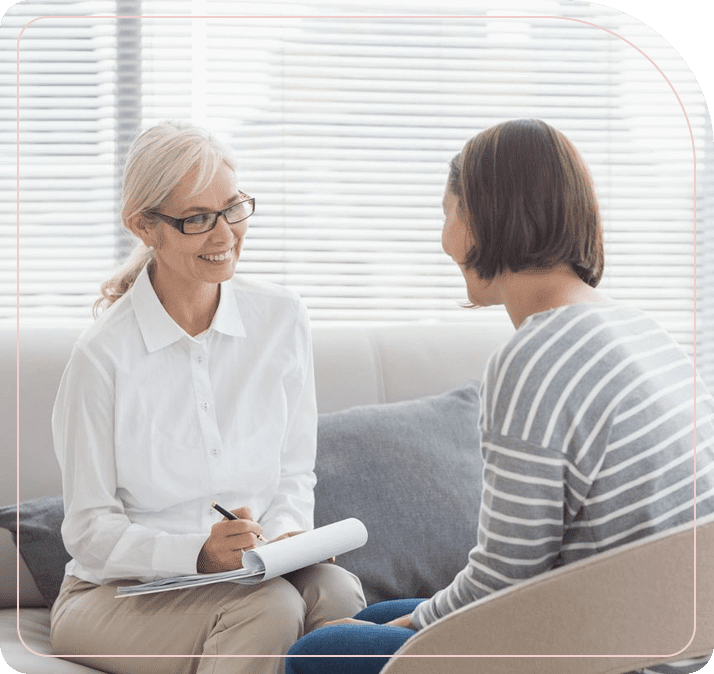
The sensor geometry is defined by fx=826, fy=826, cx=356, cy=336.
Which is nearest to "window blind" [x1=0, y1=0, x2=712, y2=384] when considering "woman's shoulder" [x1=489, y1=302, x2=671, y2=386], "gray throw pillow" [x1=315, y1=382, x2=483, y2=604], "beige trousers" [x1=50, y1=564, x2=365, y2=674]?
"woman's shoulder" [x1=489, y1=302, x2=671, y2=386]

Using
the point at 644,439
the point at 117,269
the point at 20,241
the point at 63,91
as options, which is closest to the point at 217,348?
the point at 117,269

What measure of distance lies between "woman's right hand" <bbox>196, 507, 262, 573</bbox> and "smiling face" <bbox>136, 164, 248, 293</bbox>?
1.14 ft

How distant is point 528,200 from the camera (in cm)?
102

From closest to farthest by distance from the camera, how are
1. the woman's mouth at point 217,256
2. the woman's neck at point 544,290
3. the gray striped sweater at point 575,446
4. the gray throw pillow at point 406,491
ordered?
1. the gray striped sweater at point 575,446
2. the woman's neck at point 544,290
3. the woman's mouth at point 217,256
4. the gray throw pillow at point 406,491

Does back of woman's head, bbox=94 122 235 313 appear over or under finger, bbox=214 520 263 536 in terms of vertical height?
over

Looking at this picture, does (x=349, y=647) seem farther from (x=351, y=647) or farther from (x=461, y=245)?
(x=461, y=245)

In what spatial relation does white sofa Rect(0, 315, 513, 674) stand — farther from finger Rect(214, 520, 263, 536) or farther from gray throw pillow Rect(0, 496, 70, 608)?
finger Rect(214, 520, 263, 536)

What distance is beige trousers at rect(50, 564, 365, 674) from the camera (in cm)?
117

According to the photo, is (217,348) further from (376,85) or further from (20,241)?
(376,85)

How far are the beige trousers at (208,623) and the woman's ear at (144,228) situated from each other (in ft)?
1.67

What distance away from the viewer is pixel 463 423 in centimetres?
144

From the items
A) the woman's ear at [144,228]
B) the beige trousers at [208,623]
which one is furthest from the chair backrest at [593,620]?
the woman's ear at [144,228]

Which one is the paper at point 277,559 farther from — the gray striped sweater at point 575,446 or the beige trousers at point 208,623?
the gray striped sweater at point 575,446

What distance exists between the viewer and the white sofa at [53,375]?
3.97 ft
